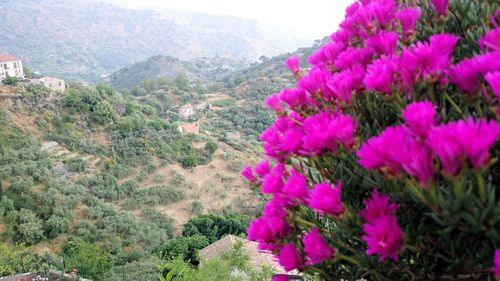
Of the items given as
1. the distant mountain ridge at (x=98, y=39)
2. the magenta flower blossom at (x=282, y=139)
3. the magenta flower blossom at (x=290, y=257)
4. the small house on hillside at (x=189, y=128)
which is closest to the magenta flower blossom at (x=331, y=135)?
the magenta flower blossom at (x=282, y=139)

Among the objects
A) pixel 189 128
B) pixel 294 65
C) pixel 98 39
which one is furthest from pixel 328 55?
pixel 98 39

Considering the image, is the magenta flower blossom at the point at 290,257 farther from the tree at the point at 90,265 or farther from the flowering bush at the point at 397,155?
the tree at the point at 90,265

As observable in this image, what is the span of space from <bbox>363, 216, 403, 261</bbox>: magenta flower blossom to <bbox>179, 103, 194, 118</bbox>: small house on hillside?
39.0 m

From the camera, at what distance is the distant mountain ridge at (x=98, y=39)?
94625 millimetres

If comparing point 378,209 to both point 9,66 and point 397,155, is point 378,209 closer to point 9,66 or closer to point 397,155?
point 397,155

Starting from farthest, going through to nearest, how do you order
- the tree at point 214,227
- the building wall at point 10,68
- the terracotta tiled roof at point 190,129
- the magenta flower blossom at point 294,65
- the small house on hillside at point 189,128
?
the building wall at point 10,68 < the terracotta tiled roof at point 190,129 < the small house on hillside at point 189,128 < the tree at point 214,227 < the magenta flower blossom at point 294,65

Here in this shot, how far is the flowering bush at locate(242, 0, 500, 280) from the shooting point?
0.72 m

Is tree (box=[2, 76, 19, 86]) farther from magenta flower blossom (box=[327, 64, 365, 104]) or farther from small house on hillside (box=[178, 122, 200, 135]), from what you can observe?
magenta flower blossom (box=[327, 64, 365, 104])

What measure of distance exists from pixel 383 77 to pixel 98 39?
130778 mm

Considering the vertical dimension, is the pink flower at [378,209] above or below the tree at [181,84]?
above

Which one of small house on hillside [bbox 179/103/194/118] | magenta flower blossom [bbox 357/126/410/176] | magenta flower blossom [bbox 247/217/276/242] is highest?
magenta flower blossom [bbox 357/126/410/176]

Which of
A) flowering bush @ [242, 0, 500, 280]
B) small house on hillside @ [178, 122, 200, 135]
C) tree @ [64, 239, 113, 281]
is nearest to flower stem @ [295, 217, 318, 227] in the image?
flowering bush @ [242, 0, 500, 280]

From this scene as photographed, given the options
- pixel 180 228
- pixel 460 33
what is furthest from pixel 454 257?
pixel 180 228

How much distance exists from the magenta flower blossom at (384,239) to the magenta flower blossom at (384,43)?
50 cm
